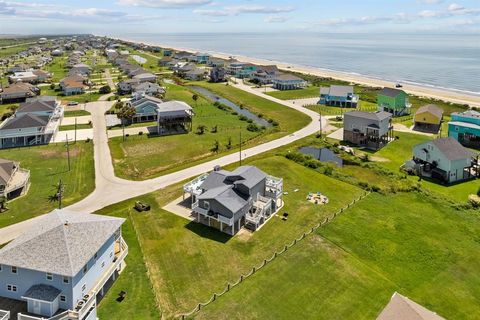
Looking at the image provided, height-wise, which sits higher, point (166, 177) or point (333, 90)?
point (333, 90)

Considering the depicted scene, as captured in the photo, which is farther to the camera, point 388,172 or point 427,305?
point 388,172

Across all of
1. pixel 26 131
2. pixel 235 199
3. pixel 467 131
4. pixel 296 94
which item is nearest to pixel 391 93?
pixel 467 131

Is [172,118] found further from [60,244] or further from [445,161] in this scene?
[60,244]

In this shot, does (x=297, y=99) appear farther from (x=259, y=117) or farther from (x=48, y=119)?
(x=48, y=119)

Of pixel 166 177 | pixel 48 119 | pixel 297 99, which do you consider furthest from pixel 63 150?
pixel 297 99

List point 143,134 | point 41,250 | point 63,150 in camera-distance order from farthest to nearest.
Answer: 1. point 143,134
2. point 63,150
3. point 41,250

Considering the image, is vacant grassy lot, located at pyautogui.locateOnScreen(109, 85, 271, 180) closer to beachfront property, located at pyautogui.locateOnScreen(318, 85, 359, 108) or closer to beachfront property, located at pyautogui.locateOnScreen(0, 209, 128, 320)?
beachfront property, located at pyautogui.locateOnScreen(0, 209, 128, 320)
